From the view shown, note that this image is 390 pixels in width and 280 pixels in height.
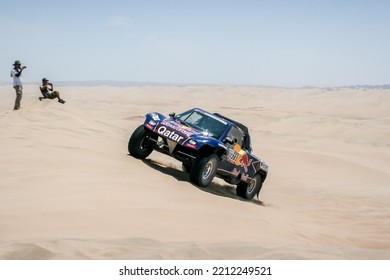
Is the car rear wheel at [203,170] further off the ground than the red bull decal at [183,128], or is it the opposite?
the red bull decal at [183,128]

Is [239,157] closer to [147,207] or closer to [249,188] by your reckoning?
[249,188]

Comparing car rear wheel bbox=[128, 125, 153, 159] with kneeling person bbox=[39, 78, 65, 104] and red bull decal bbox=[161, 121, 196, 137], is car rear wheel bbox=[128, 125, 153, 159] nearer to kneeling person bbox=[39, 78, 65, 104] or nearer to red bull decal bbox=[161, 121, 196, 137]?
red bull decal bbox=[161, 121, 196, 137]

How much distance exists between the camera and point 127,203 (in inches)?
272

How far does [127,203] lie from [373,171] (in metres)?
12.2

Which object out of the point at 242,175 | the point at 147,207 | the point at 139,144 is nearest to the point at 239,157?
the point at 242,175

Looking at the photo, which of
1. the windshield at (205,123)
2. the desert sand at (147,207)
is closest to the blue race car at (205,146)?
the windshield at (205,123)

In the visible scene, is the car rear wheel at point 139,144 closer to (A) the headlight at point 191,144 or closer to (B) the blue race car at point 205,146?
(B) the blue race car at point 205,146

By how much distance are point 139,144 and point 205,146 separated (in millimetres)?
1954

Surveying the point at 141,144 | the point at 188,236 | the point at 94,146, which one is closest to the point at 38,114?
the point at 94,146

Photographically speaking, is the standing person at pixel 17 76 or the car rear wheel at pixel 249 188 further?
the standing person at pixel 17 76

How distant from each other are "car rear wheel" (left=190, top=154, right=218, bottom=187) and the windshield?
0.78 m

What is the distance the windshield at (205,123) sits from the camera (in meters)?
10.2

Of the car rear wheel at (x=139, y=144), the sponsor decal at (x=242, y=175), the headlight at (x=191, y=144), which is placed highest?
the headlight at (x=191, y=144)
